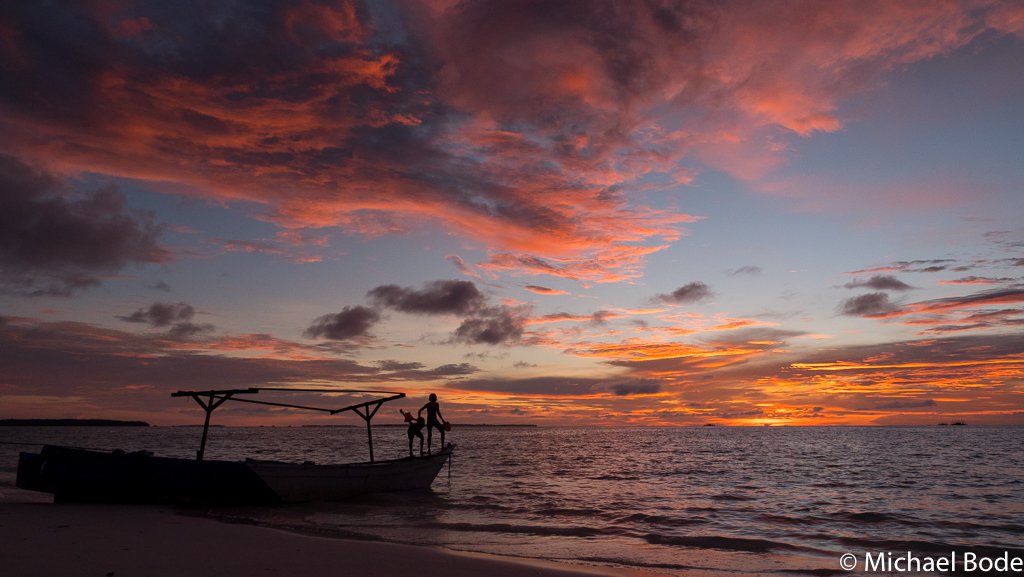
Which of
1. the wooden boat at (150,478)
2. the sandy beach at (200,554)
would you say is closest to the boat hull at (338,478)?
the wooden boat at (150,478)

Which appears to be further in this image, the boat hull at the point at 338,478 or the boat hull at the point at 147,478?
the boat hull at the point at 338,478

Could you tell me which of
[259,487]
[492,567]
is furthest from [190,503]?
[492,567]

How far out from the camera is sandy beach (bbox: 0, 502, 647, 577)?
10.3m

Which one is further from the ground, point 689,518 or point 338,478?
point 338,478

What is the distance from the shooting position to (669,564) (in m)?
13.3

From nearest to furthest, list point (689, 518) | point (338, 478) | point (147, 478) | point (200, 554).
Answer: point (200, 554) < point (147, 478) < point (689, 518) < point (338, 478)

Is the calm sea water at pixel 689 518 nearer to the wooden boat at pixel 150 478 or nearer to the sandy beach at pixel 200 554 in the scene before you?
the wooden boat at pixel 150 478

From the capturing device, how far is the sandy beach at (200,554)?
10.3 m

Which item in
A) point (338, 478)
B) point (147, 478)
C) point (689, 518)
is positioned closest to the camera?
point (147, 478)

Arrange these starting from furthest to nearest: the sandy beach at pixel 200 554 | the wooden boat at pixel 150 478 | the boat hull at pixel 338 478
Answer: the boat hull at pixel 338 478
the wooden boat at pixel 150 478
the sandy beach at pixel 200 554

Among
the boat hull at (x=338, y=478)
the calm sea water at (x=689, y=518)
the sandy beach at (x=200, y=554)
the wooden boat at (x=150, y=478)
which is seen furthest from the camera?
the boat hull at (x=338, y=478)

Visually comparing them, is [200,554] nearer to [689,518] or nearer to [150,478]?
[150,478]

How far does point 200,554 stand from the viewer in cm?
1161

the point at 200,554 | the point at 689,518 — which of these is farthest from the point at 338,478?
the point at 689,518
